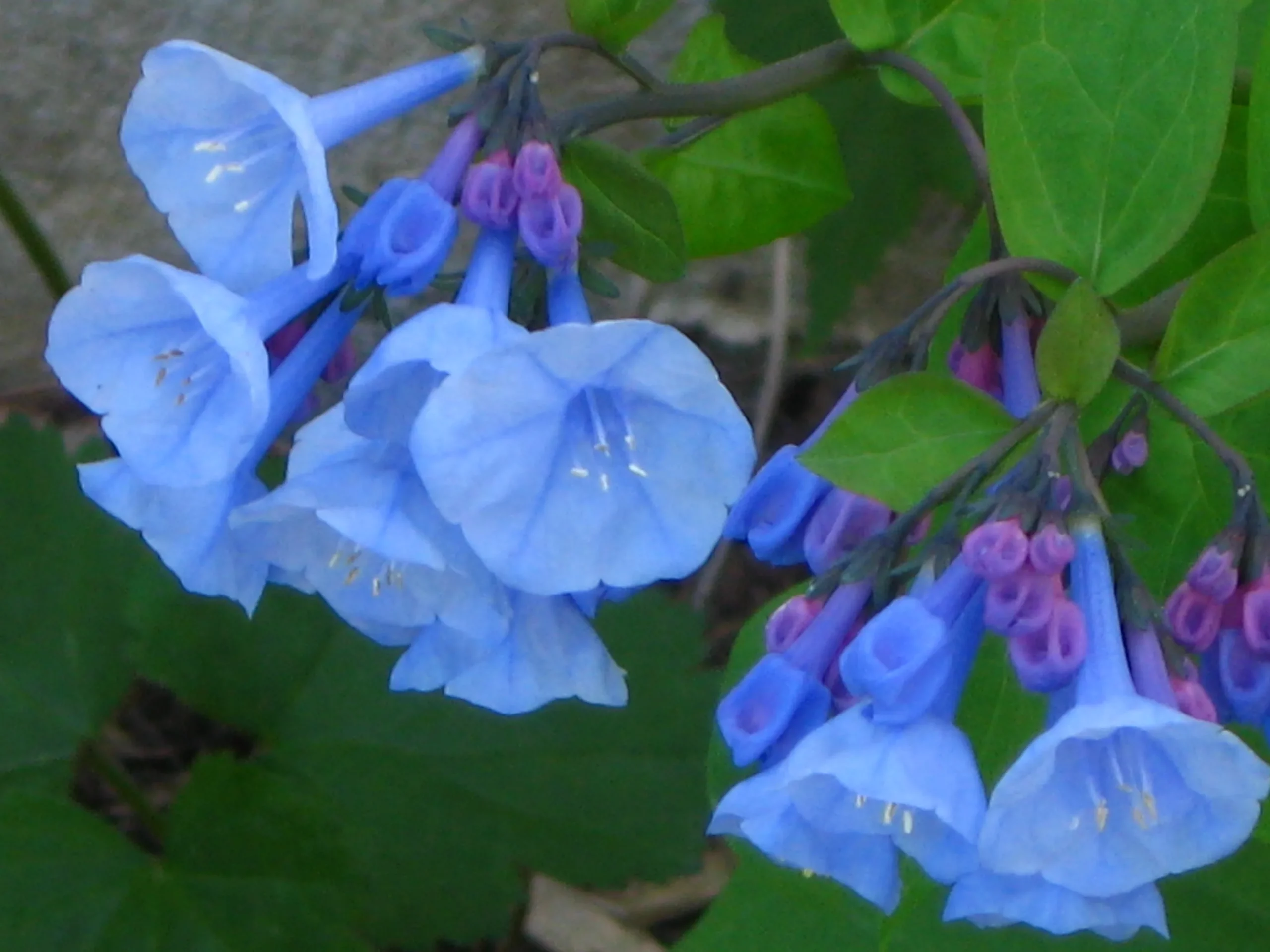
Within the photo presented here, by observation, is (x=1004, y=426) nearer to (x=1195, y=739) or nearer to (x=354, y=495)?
(x=1195, y=739)

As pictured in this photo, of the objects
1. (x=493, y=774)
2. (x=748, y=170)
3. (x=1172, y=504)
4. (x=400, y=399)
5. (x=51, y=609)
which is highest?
(x=400, y=399)

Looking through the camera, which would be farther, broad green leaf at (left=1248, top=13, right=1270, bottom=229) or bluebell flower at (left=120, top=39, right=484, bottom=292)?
broad green leaf at (left=1248, top=13, right=1270, bottom=229)

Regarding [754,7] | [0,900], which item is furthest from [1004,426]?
[0,900]

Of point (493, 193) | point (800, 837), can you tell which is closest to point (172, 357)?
point (493, 193)

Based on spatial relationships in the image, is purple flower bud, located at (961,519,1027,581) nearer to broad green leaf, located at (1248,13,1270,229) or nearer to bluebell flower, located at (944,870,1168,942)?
bluebell flower, located at (944,870,1168,942)

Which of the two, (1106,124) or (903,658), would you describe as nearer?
(903,658)

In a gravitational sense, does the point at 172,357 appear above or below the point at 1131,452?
above

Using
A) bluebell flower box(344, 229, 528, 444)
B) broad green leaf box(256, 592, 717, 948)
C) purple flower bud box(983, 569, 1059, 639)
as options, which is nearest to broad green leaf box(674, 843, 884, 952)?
broad green leaf box(256, 592, 717, 948)

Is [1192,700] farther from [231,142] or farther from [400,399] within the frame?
[231,142]
